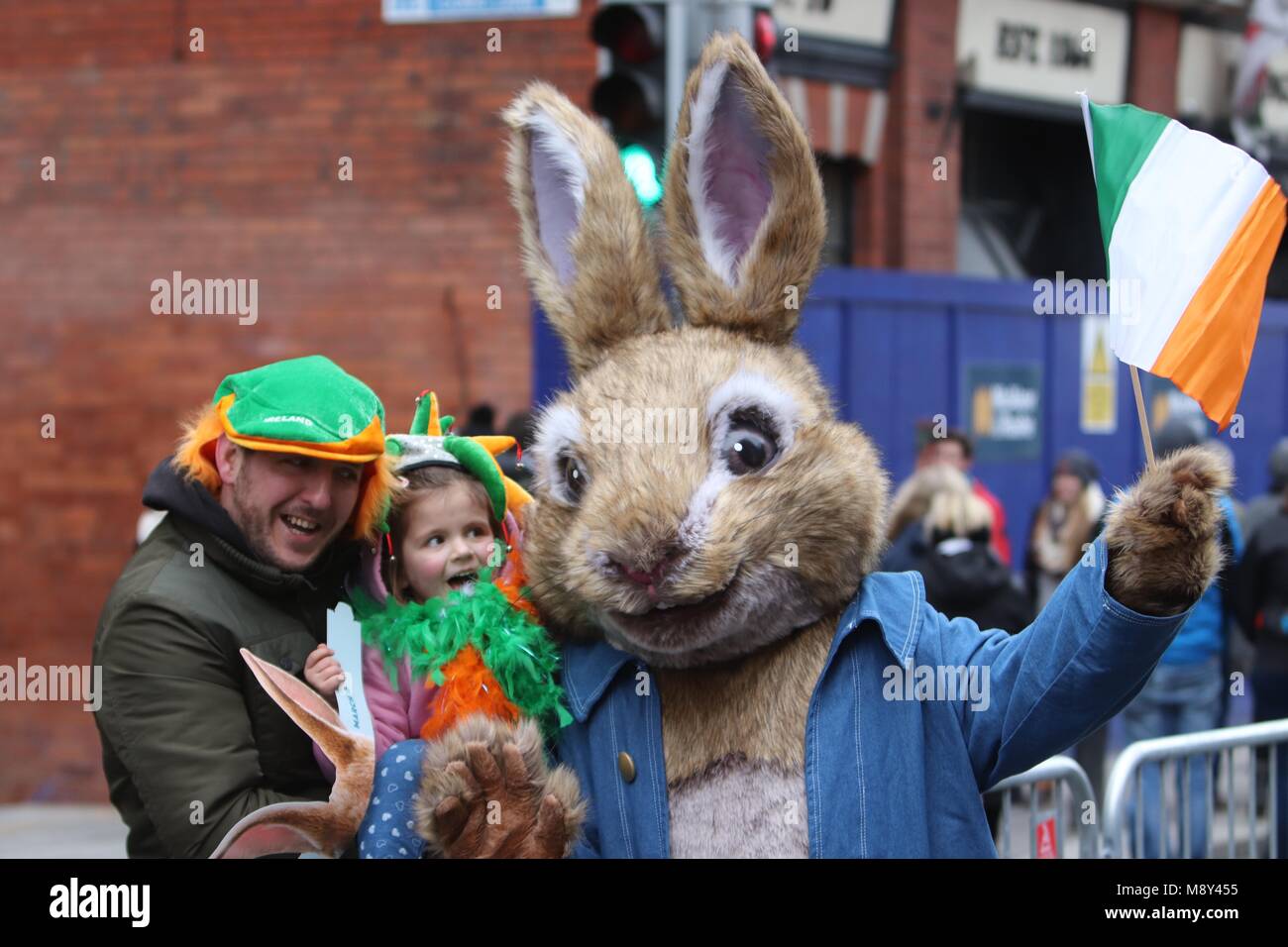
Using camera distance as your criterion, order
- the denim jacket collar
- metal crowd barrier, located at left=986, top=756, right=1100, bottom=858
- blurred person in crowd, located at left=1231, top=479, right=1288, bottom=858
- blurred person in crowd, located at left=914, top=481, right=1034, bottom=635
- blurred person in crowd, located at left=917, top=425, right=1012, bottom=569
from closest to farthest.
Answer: the denim jacket collar, metal crowd barrier, located at left=986, top=756, right=1100, bottom=858, blurred person in crowd, located at left=914, top=481, right=1034, bottom=635, blurred person in crowd, located at left=1231, top=479, right=1288, bottom=858, blurred person in crowd, located at left=917, top=425, right=1012, bottom=569

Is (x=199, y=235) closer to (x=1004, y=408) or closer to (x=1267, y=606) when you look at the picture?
(x=1004, y=408)

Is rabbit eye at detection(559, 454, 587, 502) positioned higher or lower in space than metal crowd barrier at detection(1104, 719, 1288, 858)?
higher

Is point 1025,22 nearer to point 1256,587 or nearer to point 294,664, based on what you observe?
point 1256,587

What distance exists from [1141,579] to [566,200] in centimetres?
129

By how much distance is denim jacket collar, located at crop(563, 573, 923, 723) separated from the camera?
2.40 metres

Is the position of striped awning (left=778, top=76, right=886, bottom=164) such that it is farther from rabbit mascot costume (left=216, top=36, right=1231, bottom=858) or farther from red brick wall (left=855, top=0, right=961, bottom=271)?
rabbit mascot costume (left=216, top=36, right=1231, bottom=858)

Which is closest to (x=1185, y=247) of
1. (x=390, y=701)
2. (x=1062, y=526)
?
(x=390, y=701)

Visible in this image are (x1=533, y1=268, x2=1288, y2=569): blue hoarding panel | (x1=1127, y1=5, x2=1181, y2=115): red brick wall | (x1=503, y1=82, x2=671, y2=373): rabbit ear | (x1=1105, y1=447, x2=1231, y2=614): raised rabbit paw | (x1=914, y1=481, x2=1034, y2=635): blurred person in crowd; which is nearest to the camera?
(x1=1105, y1=447, x2=1231, y2=614): raised rabbit paw

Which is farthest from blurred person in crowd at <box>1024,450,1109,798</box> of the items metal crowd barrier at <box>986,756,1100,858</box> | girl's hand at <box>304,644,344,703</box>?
girl's hand at <box>304,644,344,703</box>

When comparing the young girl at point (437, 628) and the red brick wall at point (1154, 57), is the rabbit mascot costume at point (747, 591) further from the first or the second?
the red brick wall at point (1154, 57)

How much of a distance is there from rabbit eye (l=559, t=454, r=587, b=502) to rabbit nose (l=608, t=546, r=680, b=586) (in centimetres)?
23

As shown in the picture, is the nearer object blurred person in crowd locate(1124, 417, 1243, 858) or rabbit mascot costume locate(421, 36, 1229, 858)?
rabbit mascot costume locate(421, 36, 1229, 858)
